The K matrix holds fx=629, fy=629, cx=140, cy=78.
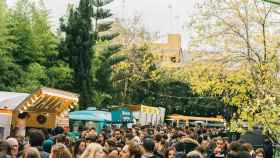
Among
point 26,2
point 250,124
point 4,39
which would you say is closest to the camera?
point 250,124

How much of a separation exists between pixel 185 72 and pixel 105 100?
2014 cm

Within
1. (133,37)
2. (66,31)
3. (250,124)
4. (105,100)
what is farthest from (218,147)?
(133,37)

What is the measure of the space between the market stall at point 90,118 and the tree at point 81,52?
11.4 metres

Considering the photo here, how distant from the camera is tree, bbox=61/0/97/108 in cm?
3659

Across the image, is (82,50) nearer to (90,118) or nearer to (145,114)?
(145,114)

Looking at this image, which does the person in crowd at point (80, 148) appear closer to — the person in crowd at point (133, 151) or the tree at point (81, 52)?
the person in crowd at point (133, 151)

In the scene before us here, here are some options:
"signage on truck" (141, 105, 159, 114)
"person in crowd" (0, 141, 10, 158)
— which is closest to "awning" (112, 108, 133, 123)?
"signage on truck" (141, 105, 159, 114)

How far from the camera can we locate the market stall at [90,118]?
2381 centimetres

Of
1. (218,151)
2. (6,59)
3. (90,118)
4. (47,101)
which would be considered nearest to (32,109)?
(47,101)

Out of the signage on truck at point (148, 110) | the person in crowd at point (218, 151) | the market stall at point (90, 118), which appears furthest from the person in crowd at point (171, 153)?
the signage on truck at point (148, 110)

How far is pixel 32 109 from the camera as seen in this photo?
1867 cm

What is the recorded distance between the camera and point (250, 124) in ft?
49.2

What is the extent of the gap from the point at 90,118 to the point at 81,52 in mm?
13408

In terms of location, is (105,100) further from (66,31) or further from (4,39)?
(4,39)
